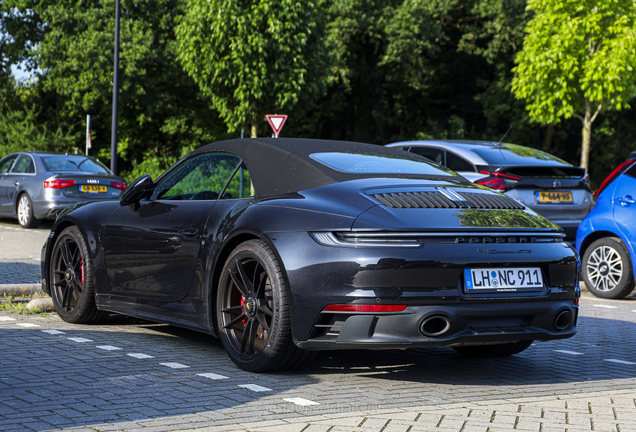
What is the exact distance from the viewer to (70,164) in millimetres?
16109

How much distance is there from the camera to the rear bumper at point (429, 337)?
4.10 metres

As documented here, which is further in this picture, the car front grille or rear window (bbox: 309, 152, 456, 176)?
rear window (bbox: 309, 152, 456, 176)

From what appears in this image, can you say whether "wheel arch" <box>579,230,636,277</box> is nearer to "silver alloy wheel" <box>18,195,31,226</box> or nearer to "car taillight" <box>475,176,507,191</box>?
"car taillight" <box>475,176,507,191</box>

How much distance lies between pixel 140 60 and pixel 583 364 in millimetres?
28656

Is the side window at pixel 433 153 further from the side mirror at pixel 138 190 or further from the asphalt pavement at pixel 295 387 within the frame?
the side mirror at pixel 138 190

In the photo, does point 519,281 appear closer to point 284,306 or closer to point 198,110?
point 284,306

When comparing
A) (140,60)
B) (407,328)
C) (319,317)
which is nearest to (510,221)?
(407,328)

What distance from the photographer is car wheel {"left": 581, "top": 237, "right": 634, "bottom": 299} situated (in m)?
8.82

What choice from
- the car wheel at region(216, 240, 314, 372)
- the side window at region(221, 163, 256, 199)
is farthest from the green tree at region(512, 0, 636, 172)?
the car wheel at region(216, 240, 314, 372)

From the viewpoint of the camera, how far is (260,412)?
3.77m

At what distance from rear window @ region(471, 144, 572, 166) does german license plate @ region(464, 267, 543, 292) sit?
6.39 m

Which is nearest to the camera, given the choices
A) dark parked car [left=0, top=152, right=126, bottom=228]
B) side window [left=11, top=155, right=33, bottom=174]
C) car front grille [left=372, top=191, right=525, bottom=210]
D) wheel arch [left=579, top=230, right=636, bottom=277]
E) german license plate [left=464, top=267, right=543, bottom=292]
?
german license plate [left=464, top=267, right=543, bottom=292]

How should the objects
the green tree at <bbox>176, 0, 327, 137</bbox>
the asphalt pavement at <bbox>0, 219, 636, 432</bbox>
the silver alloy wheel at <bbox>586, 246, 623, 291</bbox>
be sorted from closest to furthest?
the asphalt pavement at <bbox>0, 219, 636, 432</bbox>, the silver alloy wheel at <bbox>586, 246, 623, 291</bbox>, the green tree at <bbox>176, 0, 327, 137</bbox>

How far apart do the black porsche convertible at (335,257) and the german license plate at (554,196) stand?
17.0 feet
